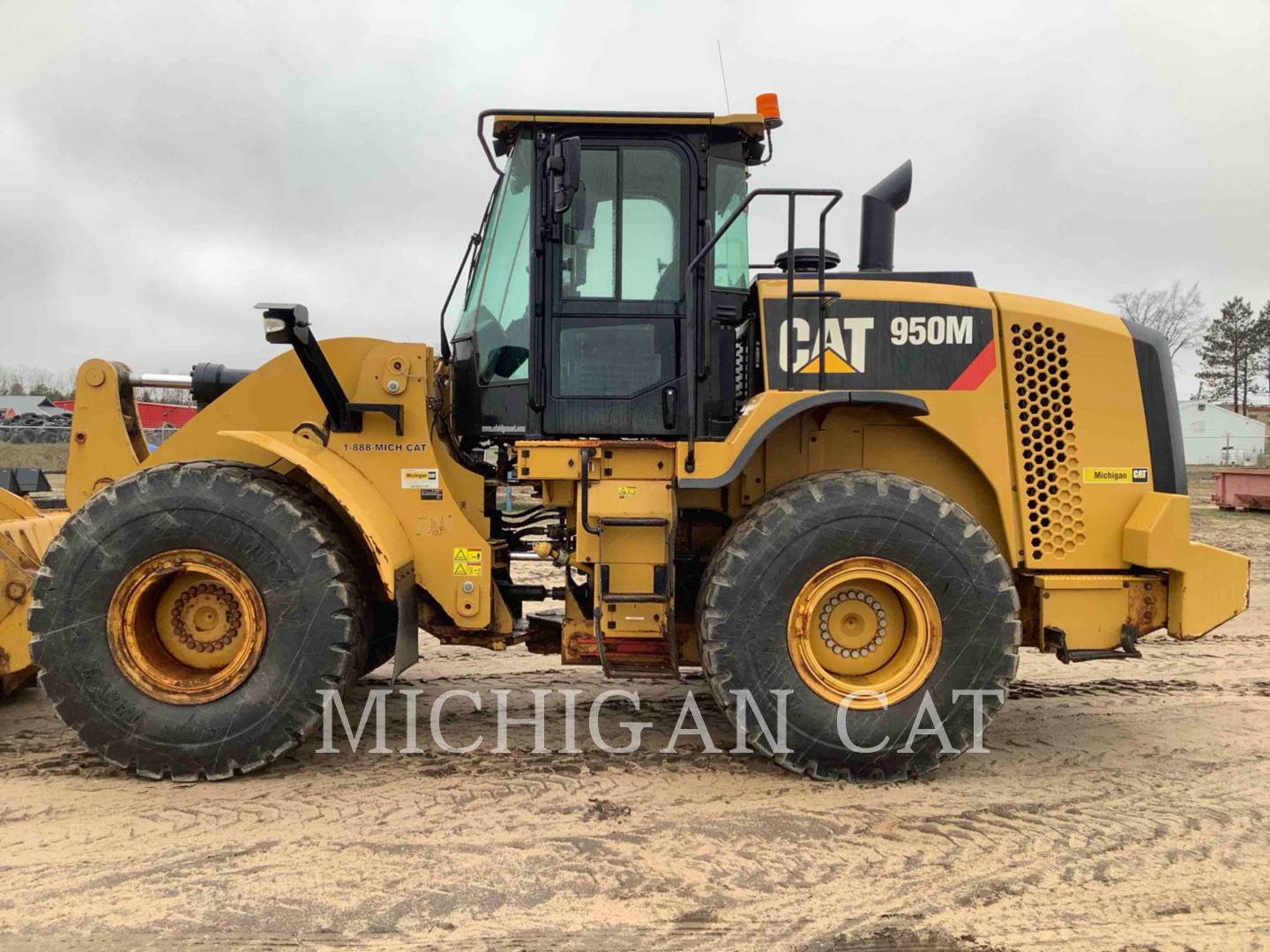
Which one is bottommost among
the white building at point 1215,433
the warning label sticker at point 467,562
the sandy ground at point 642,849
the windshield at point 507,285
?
the sandy ground at point 642,849

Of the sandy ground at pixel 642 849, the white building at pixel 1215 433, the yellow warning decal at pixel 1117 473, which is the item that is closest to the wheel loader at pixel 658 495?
the yellow warning decal at pixel 1117 473

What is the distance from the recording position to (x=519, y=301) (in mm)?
4254

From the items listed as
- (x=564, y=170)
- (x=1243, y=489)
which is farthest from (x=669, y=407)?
(x=1243, y=489)

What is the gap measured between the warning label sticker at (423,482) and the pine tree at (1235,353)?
57.1m

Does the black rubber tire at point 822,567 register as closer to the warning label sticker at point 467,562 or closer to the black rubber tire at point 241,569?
the warning label sticker at point 467,562

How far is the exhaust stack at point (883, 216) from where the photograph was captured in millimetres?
4801

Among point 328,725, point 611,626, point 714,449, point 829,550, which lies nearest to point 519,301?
point 714,449

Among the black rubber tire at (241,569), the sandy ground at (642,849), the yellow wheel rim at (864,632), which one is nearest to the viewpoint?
the sandy ground at (642,849)

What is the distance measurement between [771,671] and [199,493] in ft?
8.46

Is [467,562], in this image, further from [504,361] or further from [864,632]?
[864,632]

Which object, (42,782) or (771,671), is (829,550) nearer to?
(771,671)

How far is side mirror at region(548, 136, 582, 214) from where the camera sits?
12.3 ft

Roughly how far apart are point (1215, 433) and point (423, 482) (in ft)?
176

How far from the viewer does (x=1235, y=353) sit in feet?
164
